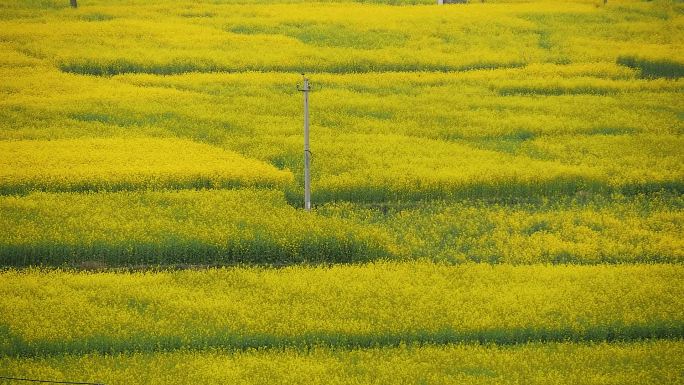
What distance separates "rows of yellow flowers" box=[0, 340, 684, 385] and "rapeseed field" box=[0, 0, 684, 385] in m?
0.05

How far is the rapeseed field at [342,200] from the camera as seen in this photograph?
42.7 feet

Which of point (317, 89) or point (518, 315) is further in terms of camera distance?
point (317, 89)

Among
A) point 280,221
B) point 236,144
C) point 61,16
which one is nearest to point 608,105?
point 236,144

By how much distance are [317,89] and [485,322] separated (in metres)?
14.6

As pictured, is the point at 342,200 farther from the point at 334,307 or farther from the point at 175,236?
the point at 334,307

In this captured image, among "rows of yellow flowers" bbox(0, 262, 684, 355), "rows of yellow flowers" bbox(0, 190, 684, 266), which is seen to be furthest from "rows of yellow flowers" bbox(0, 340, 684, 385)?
"rows of yellow flowers" bbox(0, 190, 684, 266)

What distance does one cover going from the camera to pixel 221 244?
16.7 metres

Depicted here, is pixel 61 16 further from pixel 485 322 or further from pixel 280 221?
pixel 485 322

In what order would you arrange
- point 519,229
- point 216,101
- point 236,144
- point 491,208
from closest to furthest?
point 519,229, point 491,208, point 236,144, point 216,101

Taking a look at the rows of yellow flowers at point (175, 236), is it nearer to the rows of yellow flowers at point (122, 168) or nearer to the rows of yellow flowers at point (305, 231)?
the rows of yellow flowers at point (305, 231)

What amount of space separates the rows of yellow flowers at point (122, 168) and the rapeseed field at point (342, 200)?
0.20ft

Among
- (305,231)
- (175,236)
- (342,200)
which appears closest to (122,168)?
(175,236)

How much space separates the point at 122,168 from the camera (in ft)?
66.3

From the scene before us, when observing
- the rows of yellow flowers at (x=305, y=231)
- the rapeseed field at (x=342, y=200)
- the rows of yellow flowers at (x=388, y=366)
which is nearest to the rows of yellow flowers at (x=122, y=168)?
the rapeseed field at (x=342, y=200)
